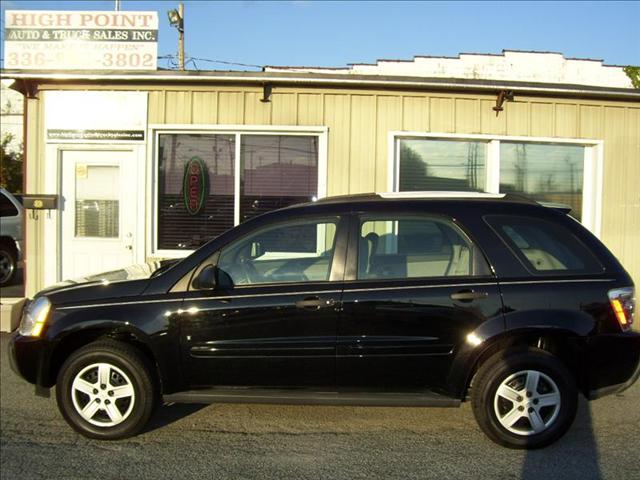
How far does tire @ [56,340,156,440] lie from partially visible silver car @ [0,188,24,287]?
7401mm

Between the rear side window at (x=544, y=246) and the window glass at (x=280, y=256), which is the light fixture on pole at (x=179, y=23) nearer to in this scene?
the window glass at (x=280, y=256)

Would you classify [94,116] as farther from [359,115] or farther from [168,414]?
[168,414]

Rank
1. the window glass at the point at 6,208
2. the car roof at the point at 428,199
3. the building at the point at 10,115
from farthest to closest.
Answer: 1. the building at the point at 10,115
2. the window glass at the point at 6,208
3. the car roof at the point at 428,199

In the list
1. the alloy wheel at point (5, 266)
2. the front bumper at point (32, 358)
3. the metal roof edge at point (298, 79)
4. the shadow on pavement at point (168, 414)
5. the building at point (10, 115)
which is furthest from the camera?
the building at point (10, 115)

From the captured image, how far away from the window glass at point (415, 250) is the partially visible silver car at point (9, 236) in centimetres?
865

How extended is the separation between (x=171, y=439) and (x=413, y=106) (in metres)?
5.41

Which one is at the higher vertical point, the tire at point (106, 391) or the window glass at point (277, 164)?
the window glass at point (277, 164)

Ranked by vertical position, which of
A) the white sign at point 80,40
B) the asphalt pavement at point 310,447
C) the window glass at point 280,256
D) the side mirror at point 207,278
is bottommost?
the asphalt pavement at point 310,447

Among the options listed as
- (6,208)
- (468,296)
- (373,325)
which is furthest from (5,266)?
(468,296)

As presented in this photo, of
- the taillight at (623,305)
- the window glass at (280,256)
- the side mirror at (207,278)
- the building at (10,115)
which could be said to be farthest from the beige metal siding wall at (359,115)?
the building at (10,115)

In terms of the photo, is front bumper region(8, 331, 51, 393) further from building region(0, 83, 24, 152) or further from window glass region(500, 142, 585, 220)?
building region(0, 83, 24, 152)

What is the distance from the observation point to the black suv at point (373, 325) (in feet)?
13.5

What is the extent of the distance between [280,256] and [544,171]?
527cm

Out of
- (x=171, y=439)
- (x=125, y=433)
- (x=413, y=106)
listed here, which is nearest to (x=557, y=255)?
(x=171, y=439)
